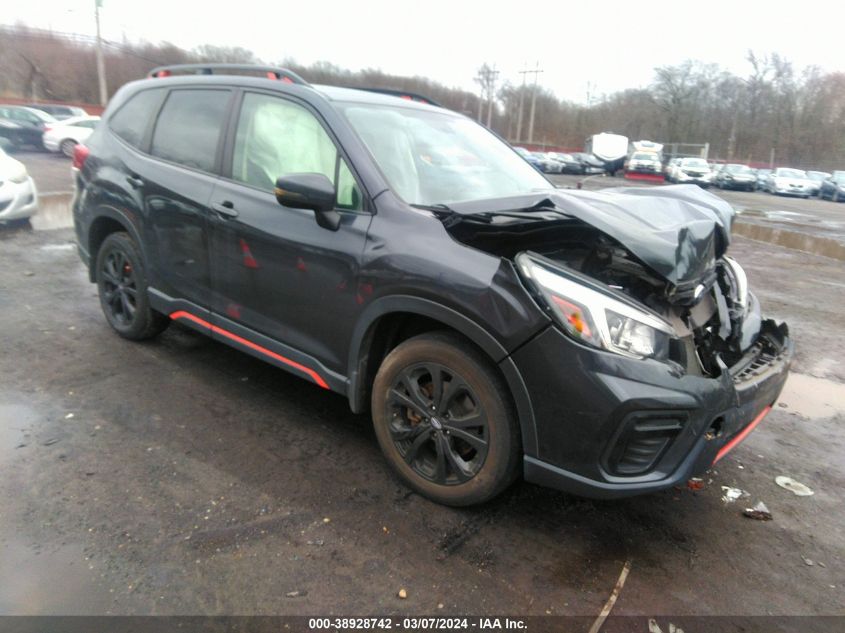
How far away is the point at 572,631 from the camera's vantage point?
2.11 m

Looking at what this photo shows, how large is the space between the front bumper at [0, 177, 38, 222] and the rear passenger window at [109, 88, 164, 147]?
16.5 ft

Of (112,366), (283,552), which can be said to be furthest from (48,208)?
(283,552)

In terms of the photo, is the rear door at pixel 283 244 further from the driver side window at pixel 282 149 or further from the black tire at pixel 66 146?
the black tire at pixel 66 146

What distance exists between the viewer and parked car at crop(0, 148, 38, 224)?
8195 mm

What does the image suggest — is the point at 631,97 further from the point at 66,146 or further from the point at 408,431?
the point at 408,431

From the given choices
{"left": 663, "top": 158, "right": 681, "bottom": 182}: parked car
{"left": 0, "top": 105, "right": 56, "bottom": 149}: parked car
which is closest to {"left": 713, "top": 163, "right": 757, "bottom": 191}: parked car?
{"left": 663, "top": 158, "right": 681, "bottom": 182}: parked car

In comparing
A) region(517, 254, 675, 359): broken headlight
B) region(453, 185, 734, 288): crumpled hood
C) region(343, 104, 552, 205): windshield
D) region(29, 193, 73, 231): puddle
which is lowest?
region(29, 193, 73, 231): puddle

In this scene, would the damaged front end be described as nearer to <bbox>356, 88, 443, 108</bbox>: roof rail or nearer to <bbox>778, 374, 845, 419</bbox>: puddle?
<bbox>356, 88, 443, 108</bbox>: roof rail

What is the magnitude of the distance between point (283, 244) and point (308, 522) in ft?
4.52

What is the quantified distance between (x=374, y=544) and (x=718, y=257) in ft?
7.16

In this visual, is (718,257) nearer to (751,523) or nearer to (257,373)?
(751,523)

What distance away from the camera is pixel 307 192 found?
274cm

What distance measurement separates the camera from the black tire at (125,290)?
4.14m

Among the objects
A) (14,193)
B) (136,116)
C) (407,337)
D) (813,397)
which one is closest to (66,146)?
(14,193)
